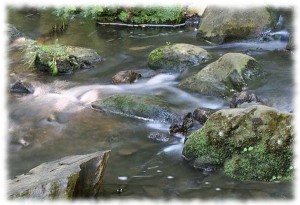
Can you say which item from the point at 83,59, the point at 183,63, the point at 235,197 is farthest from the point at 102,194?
the point at 83,59

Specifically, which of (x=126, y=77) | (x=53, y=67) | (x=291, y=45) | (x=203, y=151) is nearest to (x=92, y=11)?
(x=53, y=67)

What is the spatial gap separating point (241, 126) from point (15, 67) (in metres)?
7.67

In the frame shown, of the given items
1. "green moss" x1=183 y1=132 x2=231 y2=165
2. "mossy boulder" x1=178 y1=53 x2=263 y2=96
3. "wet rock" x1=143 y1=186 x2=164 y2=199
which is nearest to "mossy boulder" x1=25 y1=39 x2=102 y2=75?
"mossy boulder" x1=178 y1=53 x2=263 y2=96

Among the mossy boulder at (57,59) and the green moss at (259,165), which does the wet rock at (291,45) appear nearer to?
the mossy boulder at (57,59)

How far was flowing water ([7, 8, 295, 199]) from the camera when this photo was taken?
508 cm

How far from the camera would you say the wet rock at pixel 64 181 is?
13.9 feet

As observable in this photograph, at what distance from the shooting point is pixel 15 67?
11.3 m

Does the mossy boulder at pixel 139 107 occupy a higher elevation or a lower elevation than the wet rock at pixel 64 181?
lower

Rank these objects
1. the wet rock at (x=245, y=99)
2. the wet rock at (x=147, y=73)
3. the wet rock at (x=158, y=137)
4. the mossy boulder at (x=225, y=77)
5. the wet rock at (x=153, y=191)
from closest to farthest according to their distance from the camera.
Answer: the wet rock at (x=153, y=191)
the wet rock at (x=158, y=137)
the wet rock at (x=245, y=99)
the mossy boulder at (x=225, y=77)
the wet rock at (x=147, y=73)

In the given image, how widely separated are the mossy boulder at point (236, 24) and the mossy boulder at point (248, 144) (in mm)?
7074

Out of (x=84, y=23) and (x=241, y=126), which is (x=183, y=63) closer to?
(x=241, y=126)

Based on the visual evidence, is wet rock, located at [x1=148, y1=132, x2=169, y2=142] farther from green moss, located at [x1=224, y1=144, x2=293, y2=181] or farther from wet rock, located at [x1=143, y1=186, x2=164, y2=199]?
wet rock, located at [x1=143, y1=186, x2=164, y2=199]

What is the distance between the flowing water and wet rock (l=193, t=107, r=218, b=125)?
19.5 inches

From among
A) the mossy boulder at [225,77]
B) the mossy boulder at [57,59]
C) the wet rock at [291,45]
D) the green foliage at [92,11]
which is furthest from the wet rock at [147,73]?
the green foliage at [92,11]
